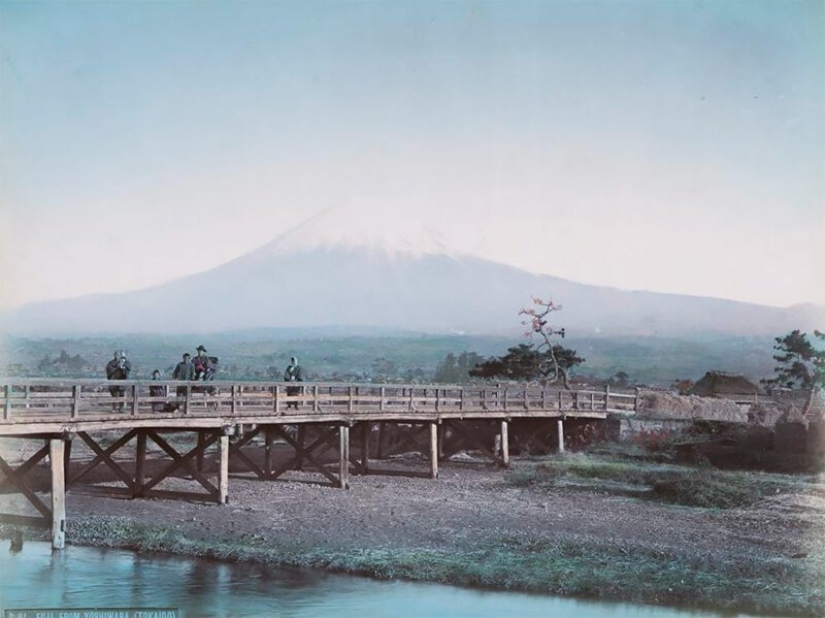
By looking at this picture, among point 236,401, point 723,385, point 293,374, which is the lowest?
point 723,385

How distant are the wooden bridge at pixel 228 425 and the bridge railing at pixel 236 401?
5 cm

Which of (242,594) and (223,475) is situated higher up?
(223,475)

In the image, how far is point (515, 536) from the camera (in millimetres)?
25312

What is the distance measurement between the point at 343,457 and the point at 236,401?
4786 millimetres

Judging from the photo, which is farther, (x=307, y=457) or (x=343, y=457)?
(x=307, y=457)

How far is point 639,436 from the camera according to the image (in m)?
44.3

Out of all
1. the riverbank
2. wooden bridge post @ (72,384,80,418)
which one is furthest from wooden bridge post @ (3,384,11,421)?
the riverbank

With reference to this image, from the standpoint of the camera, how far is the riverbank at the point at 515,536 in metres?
21.0

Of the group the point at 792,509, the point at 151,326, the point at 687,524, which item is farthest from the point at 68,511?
the point at 151,326

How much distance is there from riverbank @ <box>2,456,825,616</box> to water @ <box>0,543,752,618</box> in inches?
27.6

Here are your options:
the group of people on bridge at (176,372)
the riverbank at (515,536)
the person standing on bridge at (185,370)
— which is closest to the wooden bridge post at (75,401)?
the riverbank at (515,536)

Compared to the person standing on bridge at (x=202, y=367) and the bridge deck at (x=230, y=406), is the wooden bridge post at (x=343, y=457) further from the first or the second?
the person standing on bridge at (x=202, y=367)

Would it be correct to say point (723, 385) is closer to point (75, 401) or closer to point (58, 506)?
point (75, 401)

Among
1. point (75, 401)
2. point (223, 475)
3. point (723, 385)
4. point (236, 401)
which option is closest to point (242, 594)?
point (75, 401)
